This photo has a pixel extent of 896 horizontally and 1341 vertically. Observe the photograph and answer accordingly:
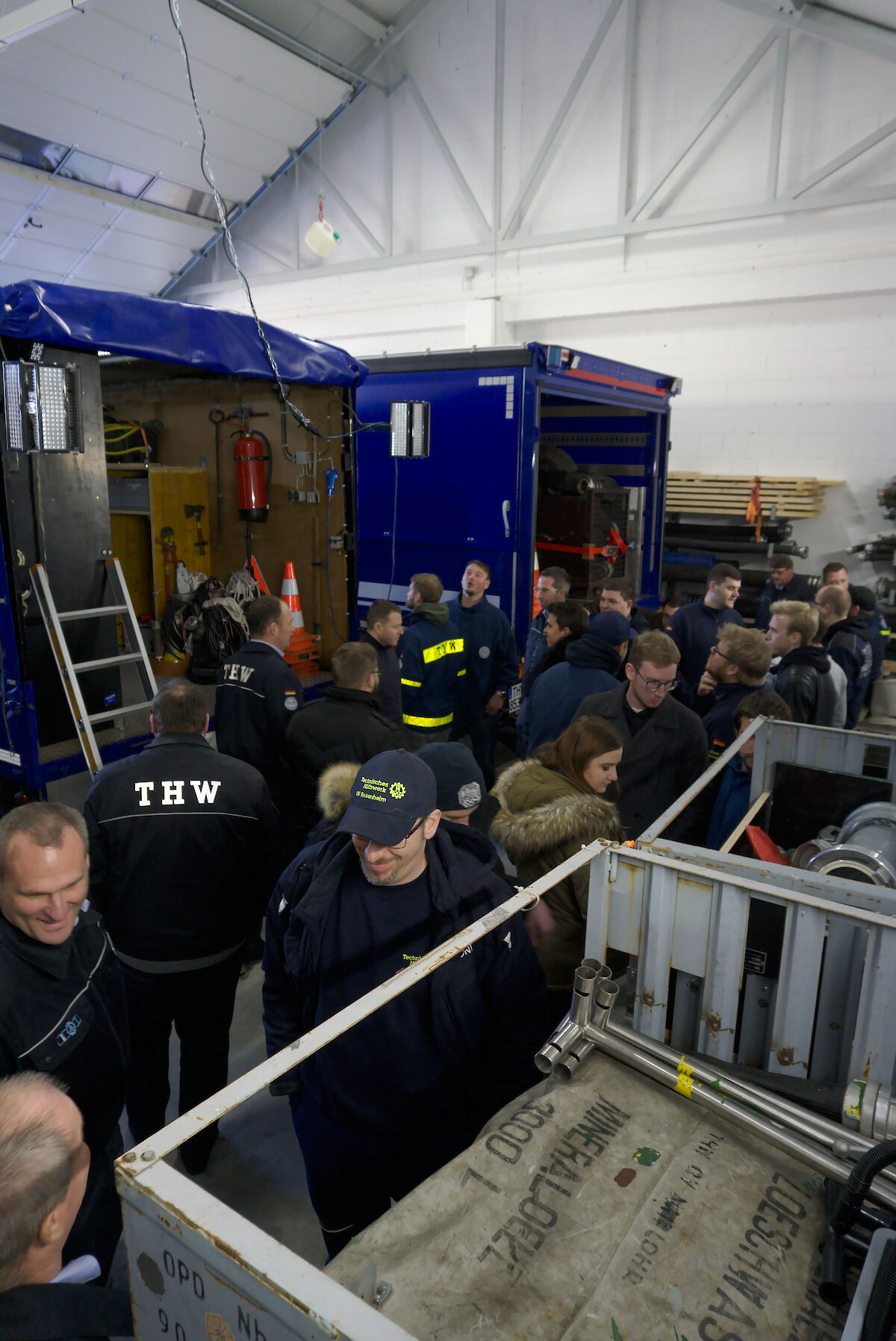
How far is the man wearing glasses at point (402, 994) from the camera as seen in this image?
212 centimetres

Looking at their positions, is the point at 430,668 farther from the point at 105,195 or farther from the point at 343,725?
the point at 105,195

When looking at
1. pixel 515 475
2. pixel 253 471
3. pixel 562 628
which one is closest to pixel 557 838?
pixel 562 628

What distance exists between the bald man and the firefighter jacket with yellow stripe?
4272 millimetres

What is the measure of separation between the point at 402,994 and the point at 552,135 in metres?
11.9

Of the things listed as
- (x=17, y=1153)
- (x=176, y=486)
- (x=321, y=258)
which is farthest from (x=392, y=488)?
(x=321, y=258)

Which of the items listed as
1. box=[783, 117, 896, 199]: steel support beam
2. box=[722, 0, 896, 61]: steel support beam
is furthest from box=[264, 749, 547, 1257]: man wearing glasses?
box=[722, 0, 896, 61]: steel support beam

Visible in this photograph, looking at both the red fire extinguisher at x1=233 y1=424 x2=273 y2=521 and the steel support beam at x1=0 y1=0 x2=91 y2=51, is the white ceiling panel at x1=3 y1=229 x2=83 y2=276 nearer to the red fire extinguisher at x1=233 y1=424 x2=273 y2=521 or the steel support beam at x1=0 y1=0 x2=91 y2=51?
the steel support beam at x1=0 y1=0 x2=91 y2=51

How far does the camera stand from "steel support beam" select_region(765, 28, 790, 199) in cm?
916

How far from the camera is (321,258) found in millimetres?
13656

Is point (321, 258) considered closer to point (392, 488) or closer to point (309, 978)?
point (392, 488)

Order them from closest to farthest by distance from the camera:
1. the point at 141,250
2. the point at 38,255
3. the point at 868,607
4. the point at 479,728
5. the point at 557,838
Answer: the point at 557,838 < the point at 479,728 < the point at 868,607 < the point at 38,255 < the point at 141,250

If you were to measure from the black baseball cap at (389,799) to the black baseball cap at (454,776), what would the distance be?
60 centimetres

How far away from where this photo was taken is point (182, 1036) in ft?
10.3

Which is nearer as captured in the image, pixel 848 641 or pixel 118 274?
pixel 848 641
